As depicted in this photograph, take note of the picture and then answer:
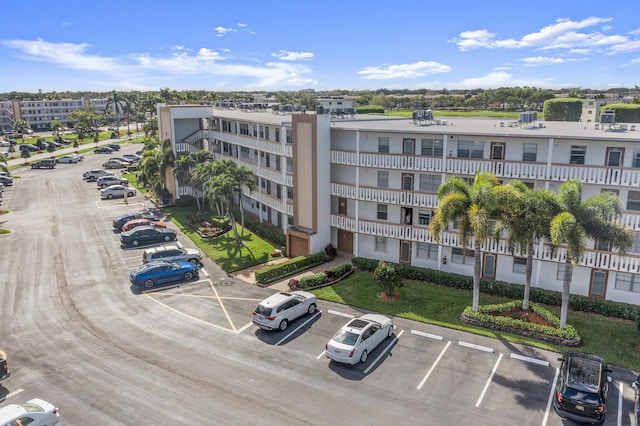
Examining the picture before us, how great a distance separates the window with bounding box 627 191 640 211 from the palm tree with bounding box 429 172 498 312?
9845 millimetres

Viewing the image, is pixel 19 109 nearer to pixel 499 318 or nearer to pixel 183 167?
pixel 183 167

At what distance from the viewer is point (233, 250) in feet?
143

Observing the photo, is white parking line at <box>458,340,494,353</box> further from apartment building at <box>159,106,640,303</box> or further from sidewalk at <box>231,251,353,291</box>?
sidewalk at <box>231,251,353,291</box>

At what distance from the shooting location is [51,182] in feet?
261

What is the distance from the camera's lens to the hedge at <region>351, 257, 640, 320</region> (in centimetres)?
2925

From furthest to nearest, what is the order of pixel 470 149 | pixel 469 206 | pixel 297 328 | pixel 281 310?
A: pixel 470 149 < pixel 297 328 < pixel 281 310 < pixel 469 206

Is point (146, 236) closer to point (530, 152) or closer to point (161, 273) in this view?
point (161, 273)

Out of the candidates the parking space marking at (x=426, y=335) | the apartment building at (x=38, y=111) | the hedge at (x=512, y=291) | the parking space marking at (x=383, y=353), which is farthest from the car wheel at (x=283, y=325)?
the apartment building at (x=38, y=111)

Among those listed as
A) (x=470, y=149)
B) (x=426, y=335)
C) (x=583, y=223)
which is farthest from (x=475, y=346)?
(x=470, y=149)

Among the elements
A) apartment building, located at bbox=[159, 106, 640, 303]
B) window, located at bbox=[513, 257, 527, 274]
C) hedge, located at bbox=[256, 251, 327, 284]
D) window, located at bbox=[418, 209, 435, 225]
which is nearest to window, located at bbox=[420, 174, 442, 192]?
apartment building, located at bbox=[159, 106, 640, 303]

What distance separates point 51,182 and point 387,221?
213 feet

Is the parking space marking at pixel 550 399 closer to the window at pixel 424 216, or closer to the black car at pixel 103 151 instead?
the window at pixel 424 216

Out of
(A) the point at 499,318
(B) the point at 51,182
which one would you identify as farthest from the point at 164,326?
(B) the point at 51,182

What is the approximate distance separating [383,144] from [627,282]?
1947 centimetres
